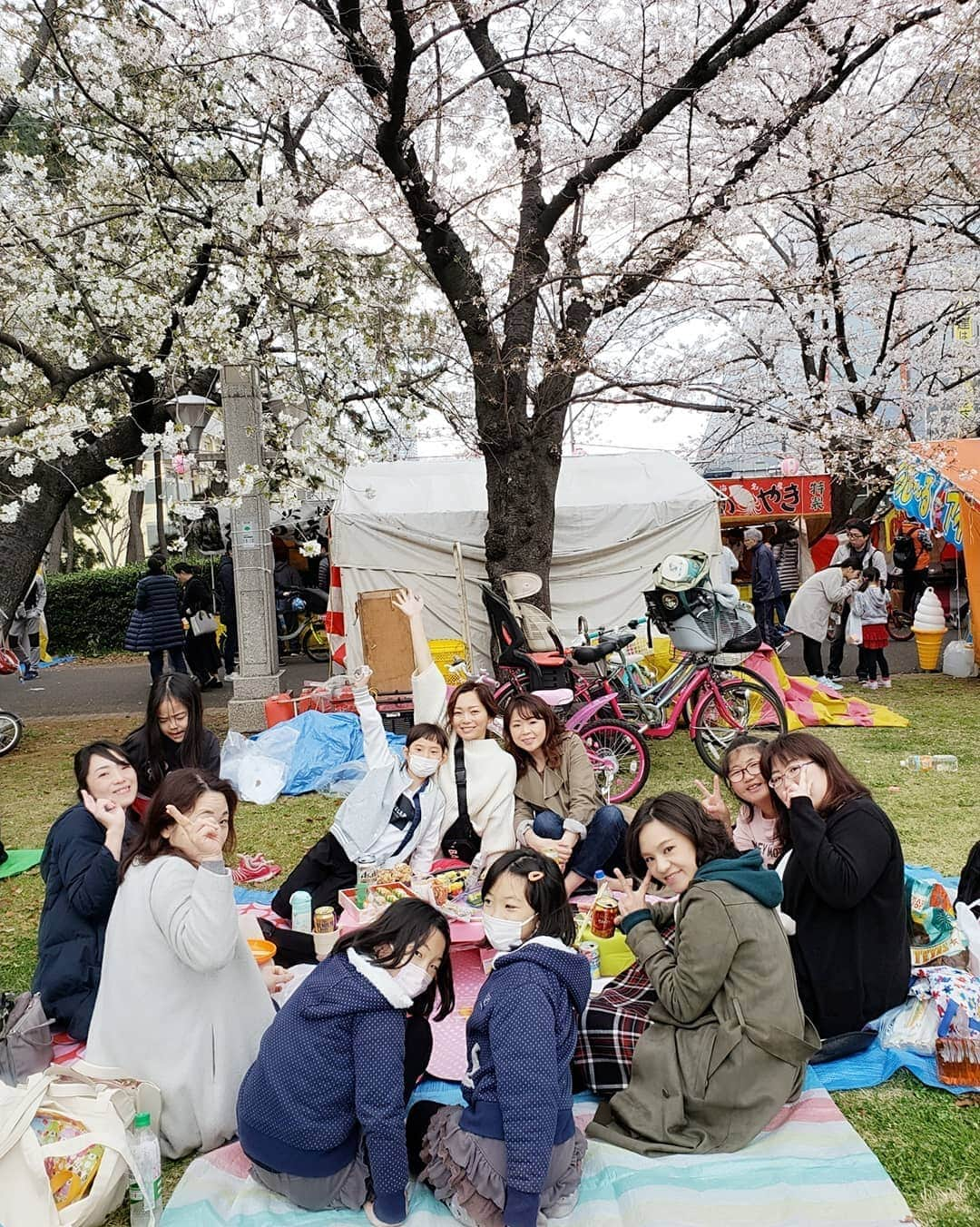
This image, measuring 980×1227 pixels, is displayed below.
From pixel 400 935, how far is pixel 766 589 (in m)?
10.8

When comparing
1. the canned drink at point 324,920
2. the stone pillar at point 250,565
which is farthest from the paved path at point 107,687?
the canned drink at point 324,920

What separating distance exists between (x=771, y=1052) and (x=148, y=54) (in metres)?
8.53

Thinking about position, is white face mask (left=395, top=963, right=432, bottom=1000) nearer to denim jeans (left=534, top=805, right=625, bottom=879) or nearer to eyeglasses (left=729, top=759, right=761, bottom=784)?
eyeglasses (left=729, top=759, right=761, bottom=784)

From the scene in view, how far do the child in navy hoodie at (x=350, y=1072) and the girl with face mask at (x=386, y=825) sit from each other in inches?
72.7

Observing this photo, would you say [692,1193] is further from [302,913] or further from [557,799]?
[557,799]

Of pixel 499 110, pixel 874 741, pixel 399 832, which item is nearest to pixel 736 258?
pixel 499 110

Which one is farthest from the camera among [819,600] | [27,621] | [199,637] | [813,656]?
[199,637]

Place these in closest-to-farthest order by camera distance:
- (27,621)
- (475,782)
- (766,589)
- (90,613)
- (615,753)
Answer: (475,782)
(615,753)
(27,621)
(766,589)
(90,613)

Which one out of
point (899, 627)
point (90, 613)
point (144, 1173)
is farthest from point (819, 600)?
point (90, 613)

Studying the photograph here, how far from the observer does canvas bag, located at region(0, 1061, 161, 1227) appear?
2367 millimetres

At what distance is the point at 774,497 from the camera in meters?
15.8

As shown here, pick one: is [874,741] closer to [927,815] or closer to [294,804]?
[927,815]

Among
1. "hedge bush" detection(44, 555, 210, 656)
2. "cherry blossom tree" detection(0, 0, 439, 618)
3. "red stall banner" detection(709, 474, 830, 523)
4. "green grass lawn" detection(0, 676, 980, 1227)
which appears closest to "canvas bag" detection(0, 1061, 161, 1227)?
"green grass lawn" detection(0, 676, 980, 1227)

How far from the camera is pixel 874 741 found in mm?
7980
